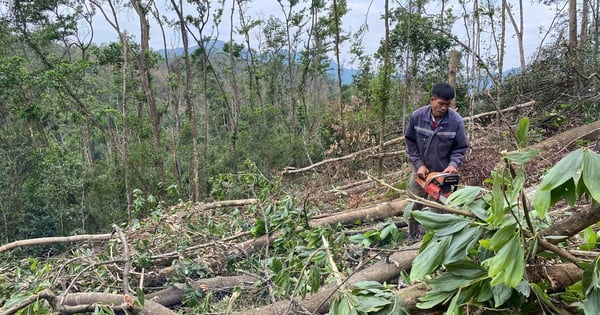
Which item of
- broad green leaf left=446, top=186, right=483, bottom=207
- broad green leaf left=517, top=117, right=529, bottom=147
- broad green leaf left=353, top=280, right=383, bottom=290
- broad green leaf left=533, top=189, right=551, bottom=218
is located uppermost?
broad green leaf left=517, top=117, right=529, bottom=147

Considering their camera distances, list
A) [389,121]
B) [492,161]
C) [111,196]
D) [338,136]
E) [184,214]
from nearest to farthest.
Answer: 1. [184,214]
2. [492,161]
3. [389,121]
4. [338,136]
5. [111,196]

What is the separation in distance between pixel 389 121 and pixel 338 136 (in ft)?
4.94

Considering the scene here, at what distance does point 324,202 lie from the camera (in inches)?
211

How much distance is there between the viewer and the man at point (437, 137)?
10.1 feet

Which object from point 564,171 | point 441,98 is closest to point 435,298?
point 564,171

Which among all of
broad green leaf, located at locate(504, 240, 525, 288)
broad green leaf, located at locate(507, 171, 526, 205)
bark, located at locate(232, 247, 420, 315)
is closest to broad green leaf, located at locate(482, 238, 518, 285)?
broad green leaf, located at locate(504, 240, 525, 288)

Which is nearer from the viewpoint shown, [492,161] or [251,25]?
[492,161]

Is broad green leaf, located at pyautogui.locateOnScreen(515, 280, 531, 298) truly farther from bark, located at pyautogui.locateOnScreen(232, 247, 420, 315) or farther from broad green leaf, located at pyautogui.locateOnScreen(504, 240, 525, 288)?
bark, located at pyautogui.locateOnScreen(232, 247, 420, 315)

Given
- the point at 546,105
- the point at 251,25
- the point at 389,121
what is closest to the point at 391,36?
the point at 389,121

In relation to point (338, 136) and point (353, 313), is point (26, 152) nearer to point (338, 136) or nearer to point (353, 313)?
point (338, 136)

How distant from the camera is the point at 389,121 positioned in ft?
33.3

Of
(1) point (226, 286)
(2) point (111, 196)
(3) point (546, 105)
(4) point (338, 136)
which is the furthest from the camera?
(2) point (111, 196)

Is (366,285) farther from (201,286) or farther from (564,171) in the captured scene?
(201,286)

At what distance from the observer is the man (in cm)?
307
